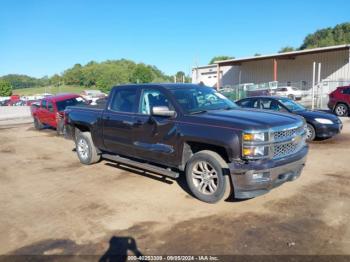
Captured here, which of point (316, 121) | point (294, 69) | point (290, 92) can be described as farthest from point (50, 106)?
point (294, 69)

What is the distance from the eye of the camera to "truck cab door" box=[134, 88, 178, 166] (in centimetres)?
575

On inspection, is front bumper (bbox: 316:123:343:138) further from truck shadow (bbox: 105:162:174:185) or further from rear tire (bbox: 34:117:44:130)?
rear tire (bbox: 34:117:44:130)

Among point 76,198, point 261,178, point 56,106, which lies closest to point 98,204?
point 76,198

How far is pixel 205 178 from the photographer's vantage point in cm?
537

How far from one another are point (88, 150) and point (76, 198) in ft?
7.62

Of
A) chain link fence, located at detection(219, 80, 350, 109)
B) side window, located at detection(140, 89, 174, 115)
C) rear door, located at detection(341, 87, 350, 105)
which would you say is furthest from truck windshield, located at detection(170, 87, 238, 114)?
chain link fence, located at detection(219, 80, 350, 109)

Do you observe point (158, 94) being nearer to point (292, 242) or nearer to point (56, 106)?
point (292, 242)

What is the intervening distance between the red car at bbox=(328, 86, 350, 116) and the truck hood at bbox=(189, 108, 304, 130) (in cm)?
1250

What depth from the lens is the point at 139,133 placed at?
6.30m

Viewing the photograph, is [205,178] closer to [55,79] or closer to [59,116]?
[59,116]

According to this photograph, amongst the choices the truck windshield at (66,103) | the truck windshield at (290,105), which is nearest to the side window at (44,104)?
the truck windshield at (66,103)

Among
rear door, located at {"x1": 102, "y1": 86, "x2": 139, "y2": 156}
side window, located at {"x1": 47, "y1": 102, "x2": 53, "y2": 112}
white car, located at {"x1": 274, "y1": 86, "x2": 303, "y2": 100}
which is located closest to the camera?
rear door, located at {"x1": 102, "y1": 86, "x2": 139, "y2": 156}

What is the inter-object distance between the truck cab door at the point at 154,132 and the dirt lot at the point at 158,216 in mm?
620

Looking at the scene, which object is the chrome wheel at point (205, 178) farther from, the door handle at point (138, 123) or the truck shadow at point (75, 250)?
the truck shadow at point (75, 250)
